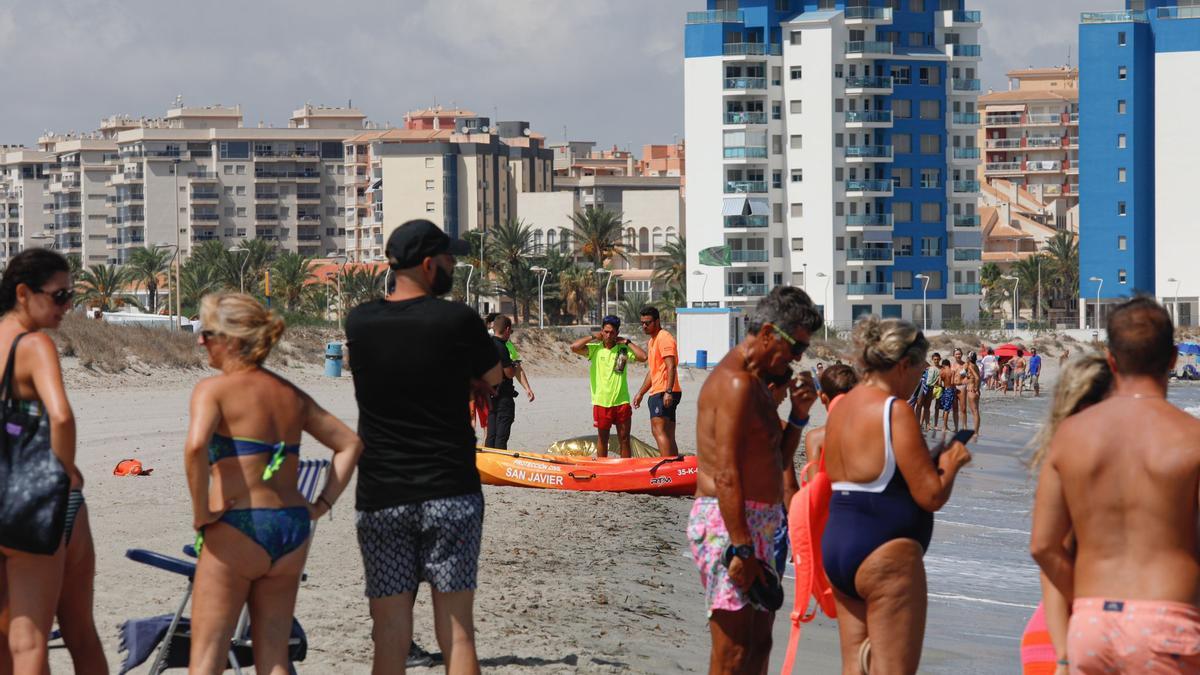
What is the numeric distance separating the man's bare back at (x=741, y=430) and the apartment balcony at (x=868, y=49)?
79.0 metres

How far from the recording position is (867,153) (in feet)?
273

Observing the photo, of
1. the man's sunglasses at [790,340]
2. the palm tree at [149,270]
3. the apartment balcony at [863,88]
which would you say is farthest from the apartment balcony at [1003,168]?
the man's sunglasses at [790,340]

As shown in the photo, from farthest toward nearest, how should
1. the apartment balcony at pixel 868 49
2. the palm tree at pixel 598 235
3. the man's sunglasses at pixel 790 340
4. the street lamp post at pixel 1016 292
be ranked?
the street lamp post at pixel 1016 292
the palm tree at pixel 598 235
the apartment balcony at pixel 868 49
the man's sunglasses at pixel 790 340

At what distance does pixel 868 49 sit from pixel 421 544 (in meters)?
79.9

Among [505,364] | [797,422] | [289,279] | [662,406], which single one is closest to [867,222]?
[289,279]

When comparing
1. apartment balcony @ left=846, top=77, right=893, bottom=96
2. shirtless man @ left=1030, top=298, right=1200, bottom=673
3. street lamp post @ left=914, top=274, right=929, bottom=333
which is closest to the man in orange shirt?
shirtless man @ left=1030, top=298, right=1200, bottom=673

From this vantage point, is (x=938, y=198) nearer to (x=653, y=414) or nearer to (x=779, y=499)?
(x=653, y=414)

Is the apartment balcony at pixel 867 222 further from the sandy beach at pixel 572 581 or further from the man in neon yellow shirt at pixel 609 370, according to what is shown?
the man in neon yellow shirt at pixel 609 370

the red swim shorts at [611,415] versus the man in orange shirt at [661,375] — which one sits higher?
the man in orange shirt at [661,375]

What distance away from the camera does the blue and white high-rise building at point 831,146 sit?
271ft

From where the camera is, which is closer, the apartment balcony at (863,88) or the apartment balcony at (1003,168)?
the apartment balcony at (863,88)

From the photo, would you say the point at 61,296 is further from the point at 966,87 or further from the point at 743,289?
the point at 966,87

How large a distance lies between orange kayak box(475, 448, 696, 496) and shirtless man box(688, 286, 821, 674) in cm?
965

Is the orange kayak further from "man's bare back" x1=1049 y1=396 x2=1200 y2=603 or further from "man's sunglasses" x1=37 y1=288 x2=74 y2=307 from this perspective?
"man's bare back" x1=1049 y1=396 x2=1200 y2=603
